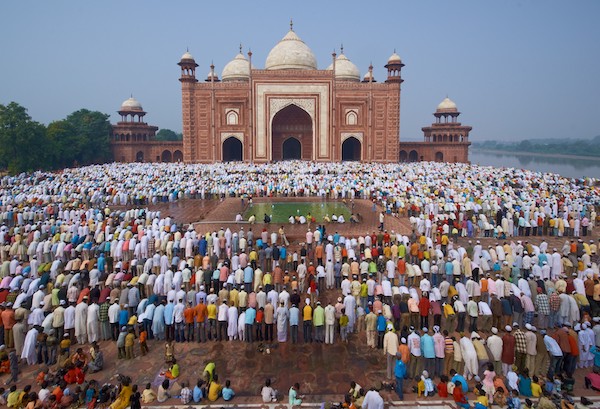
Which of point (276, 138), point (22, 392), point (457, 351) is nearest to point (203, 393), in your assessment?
point (22, 392)

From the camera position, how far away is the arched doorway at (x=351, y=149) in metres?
37.8

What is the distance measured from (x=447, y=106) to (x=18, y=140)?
3545cm

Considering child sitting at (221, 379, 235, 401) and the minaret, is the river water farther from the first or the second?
child sitting at (221, 379, 235, 401)

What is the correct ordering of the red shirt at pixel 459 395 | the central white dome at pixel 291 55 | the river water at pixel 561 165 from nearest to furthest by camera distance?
the red shirt at pixel 459 395 < the central white dome at pixel 291 55 < the river water at pixel 561 165

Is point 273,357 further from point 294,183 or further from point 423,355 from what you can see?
point 294,183

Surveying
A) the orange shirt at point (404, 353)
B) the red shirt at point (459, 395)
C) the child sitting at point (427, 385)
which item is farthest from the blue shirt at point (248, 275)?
the red shirt at point (459, 395)

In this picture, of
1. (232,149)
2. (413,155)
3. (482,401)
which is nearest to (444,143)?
(413,155)

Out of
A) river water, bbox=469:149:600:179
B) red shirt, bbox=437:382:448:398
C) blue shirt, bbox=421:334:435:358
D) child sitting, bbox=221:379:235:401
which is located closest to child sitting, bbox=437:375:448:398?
red shirt, bbox=437:382:448:398

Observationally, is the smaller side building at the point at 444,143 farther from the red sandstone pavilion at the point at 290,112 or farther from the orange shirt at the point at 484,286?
the orange shirt at the point at 484,286

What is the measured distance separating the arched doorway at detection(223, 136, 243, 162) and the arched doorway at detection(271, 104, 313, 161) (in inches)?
148

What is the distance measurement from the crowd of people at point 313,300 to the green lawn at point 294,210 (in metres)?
2.18

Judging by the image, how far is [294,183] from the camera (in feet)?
69.1

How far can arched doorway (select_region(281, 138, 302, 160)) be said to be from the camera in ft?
124

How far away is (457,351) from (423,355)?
0.46m
